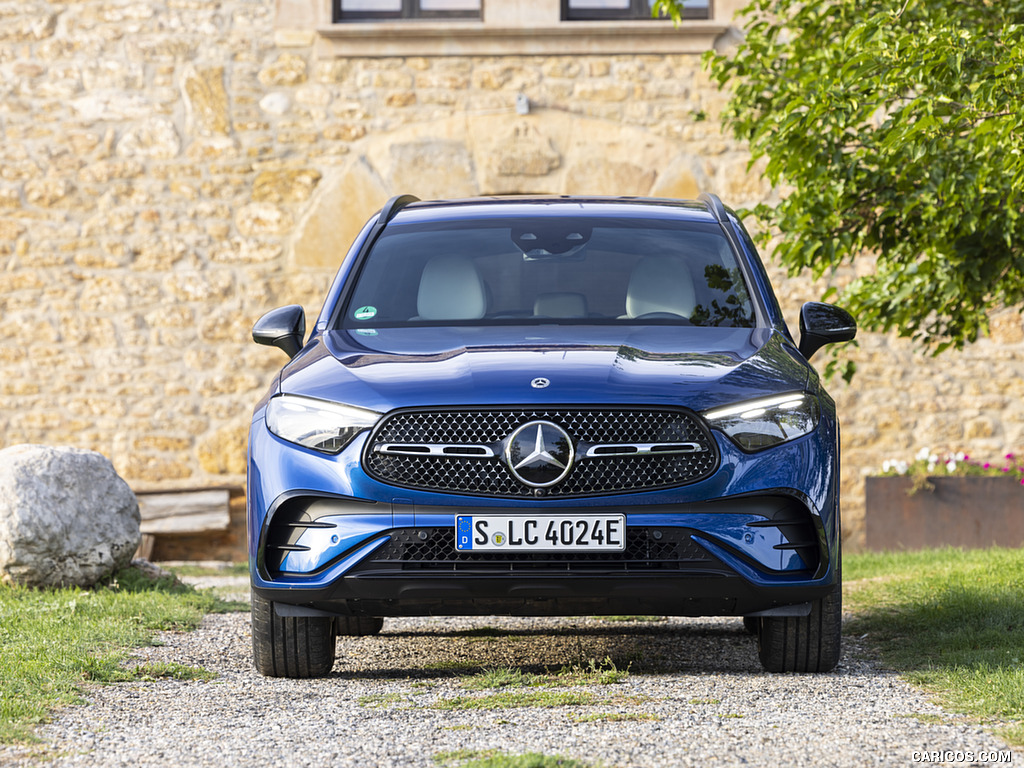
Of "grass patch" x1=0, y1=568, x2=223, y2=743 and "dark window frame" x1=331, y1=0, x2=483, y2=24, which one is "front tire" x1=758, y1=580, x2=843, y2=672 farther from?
"dark window frame" x1=331, y1=0, x2=483, y2=24

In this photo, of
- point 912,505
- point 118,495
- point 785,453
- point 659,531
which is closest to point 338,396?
point 659,531

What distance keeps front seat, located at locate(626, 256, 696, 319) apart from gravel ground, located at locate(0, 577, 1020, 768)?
4.32 feet

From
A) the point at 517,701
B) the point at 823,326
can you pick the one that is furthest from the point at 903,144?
the point at 517,701

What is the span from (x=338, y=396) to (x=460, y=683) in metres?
1.03

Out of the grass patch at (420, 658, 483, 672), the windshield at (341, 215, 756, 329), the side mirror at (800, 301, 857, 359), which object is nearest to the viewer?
the grass patch at (420, 658, 483, 672)

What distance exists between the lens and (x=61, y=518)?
6367 millimetres

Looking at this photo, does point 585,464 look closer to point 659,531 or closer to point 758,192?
point 659,531

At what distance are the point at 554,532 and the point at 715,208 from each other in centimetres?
209

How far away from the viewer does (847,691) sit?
13.0ft

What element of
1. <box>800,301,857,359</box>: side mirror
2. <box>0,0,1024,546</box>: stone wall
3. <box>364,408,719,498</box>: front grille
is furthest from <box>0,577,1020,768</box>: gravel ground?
<box>0,0,1024,546</box>: stone wall

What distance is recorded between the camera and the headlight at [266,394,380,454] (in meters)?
3.90

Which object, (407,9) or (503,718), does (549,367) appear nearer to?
(503,718)

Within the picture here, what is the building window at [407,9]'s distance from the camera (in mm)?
10883

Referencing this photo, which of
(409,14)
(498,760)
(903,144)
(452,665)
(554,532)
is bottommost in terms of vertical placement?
(452,665)
